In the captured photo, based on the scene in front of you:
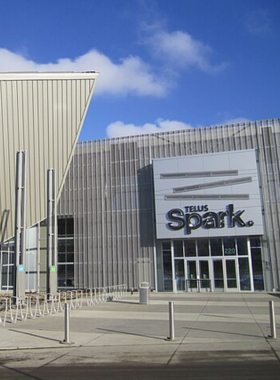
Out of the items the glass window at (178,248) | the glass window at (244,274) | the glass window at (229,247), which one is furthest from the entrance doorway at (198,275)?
the glass window at (244,274)

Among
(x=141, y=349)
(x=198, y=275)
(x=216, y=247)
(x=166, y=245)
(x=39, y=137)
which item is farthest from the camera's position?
(x=166, y=245)

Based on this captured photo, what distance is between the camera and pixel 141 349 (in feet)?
28.3

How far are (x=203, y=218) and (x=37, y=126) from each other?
13599 millimetres

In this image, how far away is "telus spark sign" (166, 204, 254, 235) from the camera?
27.6 meters

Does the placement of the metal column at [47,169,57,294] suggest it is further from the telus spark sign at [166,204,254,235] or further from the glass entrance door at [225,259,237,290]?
the glass entrance door at [225,259,237,290]

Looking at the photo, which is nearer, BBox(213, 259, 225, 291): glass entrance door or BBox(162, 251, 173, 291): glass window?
BBox(213, 259, 225, 291): glass entrance door

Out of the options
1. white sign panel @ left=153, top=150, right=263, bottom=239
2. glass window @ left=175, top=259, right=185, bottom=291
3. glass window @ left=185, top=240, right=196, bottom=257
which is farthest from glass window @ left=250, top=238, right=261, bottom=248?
glass window @ left=175, top=259, right=185, bottom=291

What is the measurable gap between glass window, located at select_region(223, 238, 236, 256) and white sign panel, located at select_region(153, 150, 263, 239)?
0.93 metres

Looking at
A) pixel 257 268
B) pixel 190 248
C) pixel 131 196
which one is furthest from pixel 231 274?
pixel 131 196

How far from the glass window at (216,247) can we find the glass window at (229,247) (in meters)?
0.37

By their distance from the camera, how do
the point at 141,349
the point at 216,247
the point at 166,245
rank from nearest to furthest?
1. the point at 141,349
2. the point at 216,247
3. the point at 166,245

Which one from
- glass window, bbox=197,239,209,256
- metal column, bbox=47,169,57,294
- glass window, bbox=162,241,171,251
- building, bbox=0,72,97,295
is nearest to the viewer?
metal column, bbox=47,169,57,294

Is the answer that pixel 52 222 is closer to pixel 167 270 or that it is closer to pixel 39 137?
pixel 39 137

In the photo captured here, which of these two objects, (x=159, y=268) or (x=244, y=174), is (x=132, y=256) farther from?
(x=244, y=174)
